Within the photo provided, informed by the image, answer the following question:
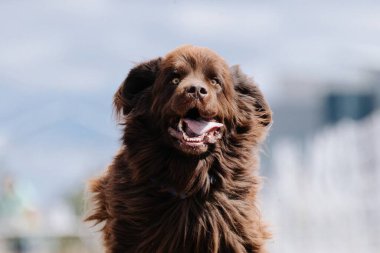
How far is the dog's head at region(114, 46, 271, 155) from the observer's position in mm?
6891

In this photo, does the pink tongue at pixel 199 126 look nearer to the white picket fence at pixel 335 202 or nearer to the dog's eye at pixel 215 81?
the dog's eye at pixel 215 81

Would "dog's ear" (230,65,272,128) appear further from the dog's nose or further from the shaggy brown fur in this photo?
the dog's nose

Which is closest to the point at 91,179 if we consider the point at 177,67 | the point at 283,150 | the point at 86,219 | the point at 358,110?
the point at 86,219

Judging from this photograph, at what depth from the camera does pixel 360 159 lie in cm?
1842

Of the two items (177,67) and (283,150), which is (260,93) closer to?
(177,67)

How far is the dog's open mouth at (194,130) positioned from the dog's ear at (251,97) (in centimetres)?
51

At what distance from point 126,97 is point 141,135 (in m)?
0.31

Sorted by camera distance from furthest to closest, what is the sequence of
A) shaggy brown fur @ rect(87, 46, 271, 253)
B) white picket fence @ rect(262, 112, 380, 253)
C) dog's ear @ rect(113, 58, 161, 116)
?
white picket fence @ rect(262, 112, 380, 253) → dog's ear @ rect(113, 58, 161, 116) → shaggy brown fur @ rect(87, 46, 271, 253)

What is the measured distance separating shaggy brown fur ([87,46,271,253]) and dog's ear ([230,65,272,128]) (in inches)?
1.4

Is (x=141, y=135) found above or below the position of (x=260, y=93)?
below

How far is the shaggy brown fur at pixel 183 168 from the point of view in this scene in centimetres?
701

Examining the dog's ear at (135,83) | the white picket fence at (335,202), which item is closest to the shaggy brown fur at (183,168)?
the dog's ear at (135,83)

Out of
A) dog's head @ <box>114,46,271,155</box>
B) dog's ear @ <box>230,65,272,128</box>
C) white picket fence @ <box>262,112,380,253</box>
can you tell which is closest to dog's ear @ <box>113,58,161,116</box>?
dog's head @ <box>114,46,271,155</box>

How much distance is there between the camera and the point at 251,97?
752cm
